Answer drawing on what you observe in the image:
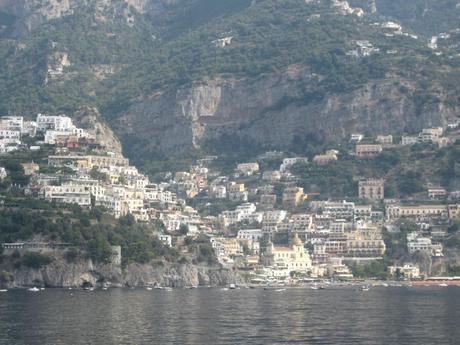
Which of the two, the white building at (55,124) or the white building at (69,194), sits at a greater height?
the white building at (55,124)

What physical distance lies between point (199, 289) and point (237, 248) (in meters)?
32.8

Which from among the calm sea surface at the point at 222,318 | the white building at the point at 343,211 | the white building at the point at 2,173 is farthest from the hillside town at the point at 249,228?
the calm sea surface at the point at 222,318

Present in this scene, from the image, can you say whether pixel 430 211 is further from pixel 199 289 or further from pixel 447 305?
pixel 447 305

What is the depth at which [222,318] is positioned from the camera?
103 m

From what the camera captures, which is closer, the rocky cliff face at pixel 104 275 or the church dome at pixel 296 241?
the rocky cliff face at pixel 104 275

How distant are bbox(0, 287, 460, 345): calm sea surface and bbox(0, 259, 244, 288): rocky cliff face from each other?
7067 millimetres

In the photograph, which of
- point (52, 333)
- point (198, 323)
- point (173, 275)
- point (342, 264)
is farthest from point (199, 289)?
point (52, 333)

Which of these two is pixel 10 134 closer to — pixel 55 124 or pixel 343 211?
pixel 55 124

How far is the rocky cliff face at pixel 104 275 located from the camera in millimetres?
141375

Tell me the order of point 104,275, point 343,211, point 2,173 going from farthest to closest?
point 343,211 → point 2,173 → point 104,275

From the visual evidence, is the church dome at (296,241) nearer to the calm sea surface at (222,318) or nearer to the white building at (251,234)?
the white building at (251,234)

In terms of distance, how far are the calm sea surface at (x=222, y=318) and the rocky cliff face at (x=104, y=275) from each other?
7.07 meters

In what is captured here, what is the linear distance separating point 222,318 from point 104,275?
4550cm

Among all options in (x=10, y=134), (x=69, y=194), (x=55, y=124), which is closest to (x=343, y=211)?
(x=55, y=124)
